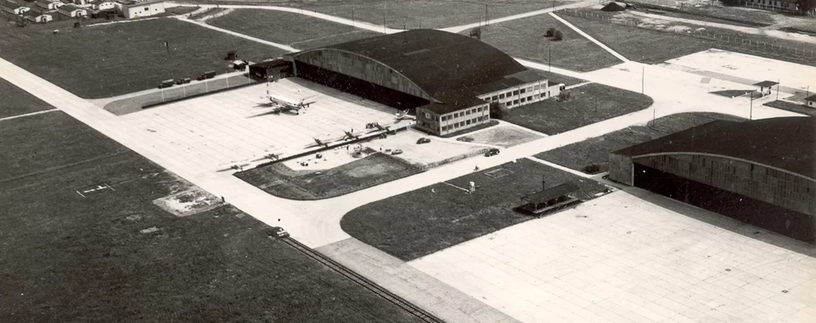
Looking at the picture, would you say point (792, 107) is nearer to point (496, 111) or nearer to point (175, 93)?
point (496, 111)

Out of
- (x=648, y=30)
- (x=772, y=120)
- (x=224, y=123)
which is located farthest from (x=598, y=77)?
(x=224, y=123)

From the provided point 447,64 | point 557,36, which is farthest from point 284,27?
point 447,64

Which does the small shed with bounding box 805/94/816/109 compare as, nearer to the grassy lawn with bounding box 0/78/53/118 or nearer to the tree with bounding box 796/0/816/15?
the tree with bounding box 796/0/816/15

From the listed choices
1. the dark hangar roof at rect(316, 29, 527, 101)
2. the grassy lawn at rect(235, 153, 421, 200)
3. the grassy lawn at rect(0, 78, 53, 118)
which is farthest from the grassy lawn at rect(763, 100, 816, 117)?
the grassy lawn at rect(0, 78, 53, 118)

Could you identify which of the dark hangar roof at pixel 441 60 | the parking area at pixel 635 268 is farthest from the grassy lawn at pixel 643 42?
the parking area at pixel 635 268

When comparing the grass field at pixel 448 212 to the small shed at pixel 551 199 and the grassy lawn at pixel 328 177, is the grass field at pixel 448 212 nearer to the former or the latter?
the small shed at pixel 551 199
